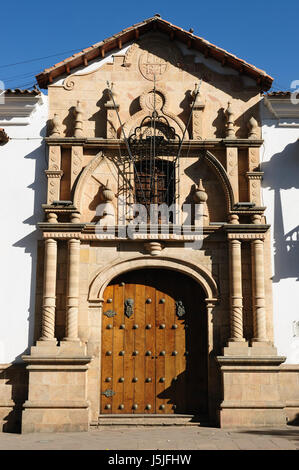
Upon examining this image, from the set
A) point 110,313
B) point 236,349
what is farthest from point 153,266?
point 236,349

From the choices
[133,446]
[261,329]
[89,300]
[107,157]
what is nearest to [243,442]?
[133,446]

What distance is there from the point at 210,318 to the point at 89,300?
7.60 feet

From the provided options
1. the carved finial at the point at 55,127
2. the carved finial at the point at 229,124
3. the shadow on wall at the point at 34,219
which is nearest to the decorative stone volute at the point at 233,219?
the carved finial at the point at 229,124

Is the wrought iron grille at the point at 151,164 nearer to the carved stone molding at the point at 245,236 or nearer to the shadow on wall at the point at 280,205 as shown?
the carved stone molding at the point at 245,236

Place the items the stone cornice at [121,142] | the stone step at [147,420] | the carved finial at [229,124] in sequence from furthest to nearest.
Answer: the carved finial at [229,124] < the stone cornice at [121,142] < the stone step at [147,420]

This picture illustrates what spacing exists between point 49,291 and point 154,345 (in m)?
2.26

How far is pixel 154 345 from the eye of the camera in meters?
10.6

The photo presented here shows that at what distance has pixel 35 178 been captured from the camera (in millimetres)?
11039

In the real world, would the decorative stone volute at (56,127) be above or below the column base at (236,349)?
above

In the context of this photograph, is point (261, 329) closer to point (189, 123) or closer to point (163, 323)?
point (163, 323)

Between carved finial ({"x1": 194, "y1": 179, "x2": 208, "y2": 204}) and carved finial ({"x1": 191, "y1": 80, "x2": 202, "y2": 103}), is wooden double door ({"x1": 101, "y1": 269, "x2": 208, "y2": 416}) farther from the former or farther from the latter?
carved finial ({"x1": 191, "y1": 80, "x2": 202, "y2": 103})

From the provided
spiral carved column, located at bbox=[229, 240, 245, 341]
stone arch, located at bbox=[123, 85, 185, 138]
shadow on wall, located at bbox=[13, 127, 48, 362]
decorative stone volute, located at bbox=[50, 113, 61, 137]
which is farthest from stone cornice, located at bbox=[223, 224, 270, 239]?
decorative stone volute, located at bbox=[50, 113, 61, 137]

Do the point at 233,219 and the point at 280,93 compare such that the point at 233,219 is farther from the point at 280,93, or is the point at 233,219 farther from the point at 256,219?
the point at 280,93

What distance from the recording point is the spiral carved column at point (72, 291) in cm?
1009
